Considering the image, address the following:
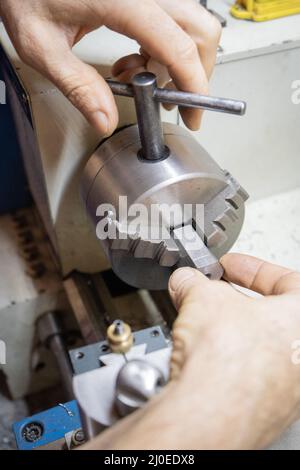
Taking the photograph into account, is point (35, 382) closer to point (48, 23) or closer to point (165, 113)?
point (165, 113)

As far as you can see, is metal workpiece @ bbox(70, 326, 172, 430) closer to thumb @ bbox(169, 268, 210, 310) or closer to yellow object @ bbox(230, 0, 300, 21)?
thumb @ bbox(169, 268, 210, 310)

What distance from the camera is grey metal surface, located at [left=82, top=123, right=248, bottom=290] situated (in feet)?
2.31

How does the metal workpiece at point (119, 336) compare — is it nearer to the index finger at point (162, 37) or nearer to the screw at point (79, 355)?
the screw at point (79, 355)

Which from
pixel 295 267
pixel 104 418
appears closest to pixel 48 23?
pixel 104 418

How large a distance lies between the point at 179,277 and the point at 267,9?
0.55 m

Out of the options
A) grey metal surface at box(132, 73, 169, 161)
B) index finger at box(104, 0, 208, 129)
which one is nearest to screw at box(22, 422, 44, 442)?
grey metal surface at box(132, 73, 169, 161)

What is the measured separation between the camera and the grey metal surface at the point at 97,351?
0.61 metres

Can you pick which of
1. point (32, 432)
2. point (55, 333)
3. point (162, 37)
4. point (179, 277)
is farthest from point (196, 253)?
point (55, 333)

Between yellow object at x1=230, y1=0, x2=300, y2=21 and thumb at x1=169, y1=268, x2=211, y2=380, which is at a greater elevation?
yellow object at x1=230, y1=0, x2=300, y2=21

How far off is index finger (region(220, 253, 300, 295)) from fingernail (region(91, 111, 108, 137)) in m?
0.26

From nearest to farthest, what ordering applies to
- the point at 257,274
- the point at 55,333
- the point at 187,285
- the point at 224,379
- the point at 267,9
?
the point at 224,379 → the point at 187,285 → the point at 257,274 → the point at 267,9 → the point at 55,333

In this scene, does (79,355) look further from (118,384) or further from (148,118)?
(148,118)

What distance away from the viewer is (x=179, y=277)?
66 cm

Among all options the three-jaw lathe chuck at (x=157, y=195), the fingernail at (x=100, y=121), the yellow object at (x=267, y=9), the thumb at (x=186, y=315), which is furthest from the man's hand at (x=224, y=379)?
the yellow object at (x=267, y=9)
